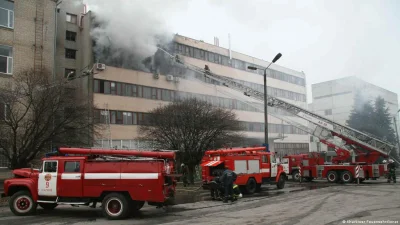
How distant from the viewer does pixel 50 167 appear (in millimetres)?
11383

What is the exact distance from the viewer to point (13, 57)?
2248cm

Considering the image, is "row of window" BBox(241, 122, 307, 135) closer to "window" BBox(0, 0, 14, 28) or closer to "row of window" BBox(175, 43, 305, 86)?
"row of window" BBox(175, 43, 305, 86)

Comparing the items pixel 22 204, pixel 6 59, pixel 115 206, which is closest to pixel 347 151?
pixel 115 206

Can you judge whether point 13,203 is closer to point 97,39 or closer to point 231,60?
point 97,39

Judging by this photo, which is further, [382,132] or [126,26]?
[382,132]

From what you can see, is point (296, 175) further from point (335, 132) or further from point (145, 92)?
point (145, 92)

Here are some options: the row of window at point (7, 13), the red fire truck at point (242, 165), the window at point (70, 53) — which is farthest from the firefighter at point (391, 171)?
the window at point (70, 53)

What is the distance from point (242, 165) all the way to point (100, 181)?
903 centimetres

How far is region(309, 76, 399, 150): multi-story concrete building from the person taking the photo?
145 feet

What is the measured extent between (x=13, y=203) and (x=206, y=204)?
6.86 meters

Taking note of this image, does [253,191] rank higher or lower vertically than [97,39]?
lower

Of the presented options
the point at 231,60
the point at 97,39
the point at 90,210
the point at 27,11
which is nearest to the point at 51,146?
the point at 90,210

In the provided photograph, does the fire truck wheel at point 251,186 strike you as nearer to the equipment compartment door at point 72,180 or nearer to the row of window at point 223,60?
the equipment compartment door at point 72,180

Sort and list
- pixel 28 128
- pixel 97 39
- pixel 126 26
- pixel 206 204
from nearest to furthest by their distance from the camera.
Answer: pixel 206 204
pixel 28 128
pixel 126 26
pixel 97 39
